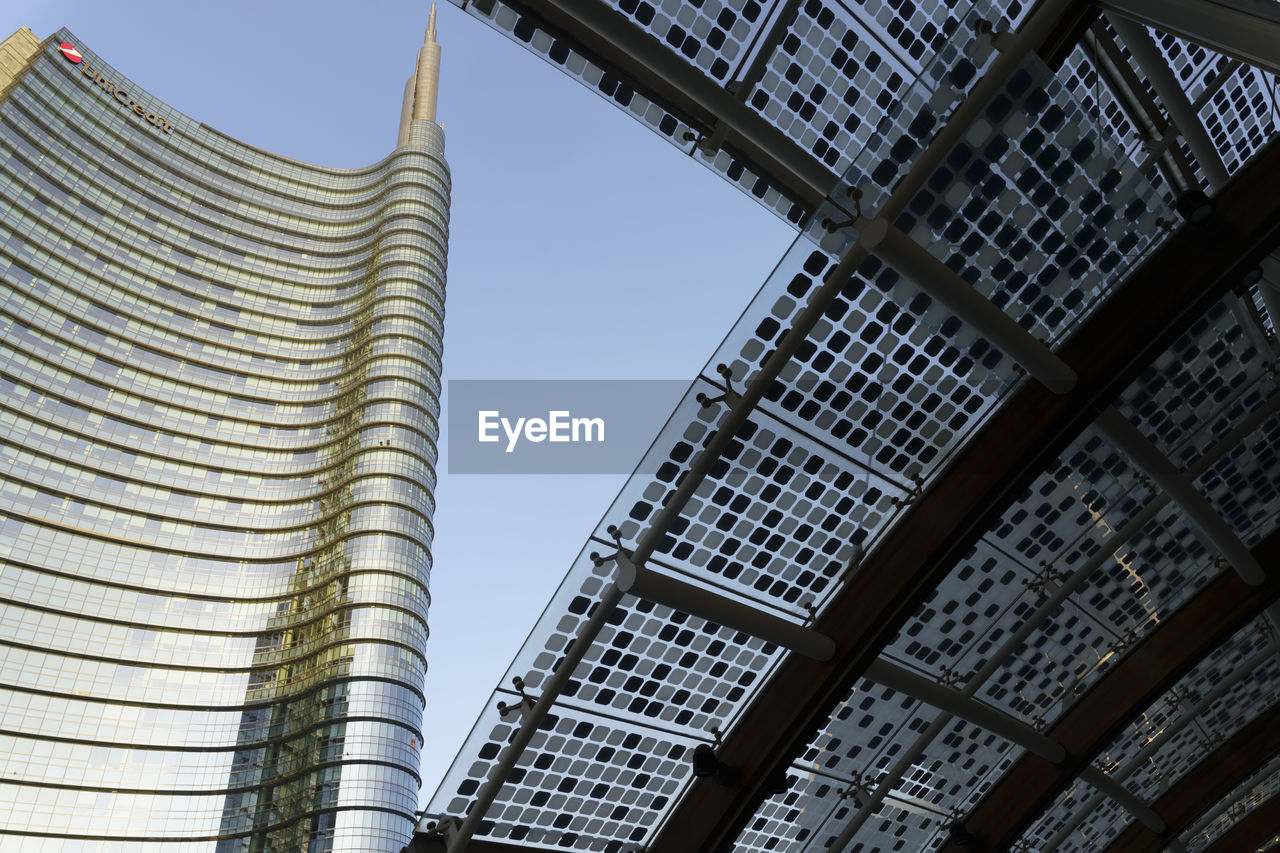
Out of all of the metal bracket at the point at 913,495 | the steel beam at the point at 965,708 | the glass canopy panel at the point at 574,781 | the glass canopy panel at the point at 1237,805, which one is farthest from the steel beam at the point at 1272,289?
the glass canopy panel at the point at 1237,805

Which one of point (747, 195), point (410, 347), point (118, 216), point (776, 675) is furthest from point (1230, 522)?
point (118, 216)

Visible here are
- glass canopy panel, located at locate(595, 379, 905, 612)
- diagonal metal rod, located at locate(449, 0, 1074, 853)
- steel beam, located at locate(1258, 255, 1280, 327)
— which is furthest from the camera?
steel beam, located at locate(1258, 255, 1280, 327)

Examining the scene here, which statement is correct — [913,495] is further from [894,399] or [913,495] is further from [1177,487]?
[1177,487]

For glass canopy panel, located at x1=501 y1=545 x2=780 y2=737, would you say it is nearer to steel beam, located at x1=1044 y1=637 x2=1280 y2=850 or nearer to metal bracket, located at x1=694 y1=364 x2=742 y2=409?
metal bracket, located at x1=694 y1=364 x2=742 y2=409

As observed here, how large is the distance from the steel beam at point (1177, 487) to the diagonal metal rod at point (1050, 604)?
59 centimetres

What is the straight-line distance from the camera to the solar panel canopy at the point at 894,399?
39.0 feet

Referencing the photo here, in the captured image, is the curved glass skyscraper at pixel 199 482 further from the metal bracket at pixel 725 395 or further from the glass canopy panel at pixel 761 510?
the metal bracket at pixel 725 395

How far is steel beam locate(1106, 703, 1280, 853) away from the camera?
70.6ft

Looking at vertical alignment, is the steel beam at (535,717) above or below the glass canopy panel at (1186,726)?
below

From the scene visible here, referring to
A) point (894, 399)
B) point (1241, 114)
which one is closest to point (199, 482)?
point (894, 399)

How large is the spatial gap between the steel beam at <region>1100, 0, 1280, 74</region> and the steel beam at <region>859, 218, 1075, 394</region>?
10.7 feet

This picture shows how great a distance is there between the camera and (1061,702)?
18266 mm

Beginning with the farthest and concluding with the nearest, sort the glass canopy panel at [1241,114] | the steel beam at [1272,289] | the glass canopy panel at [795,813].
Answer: the glass canopy panel at [795,813] < the steel beam at [1272,289] < the glass canopy panel at [1241,114]

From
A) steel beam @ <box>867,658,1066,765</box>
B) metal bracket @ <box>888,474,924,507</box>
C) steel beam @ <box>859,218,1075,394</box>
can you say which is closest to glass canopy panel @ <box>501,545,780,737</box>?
steel beam @ <box>867,658,1066,765</box>
